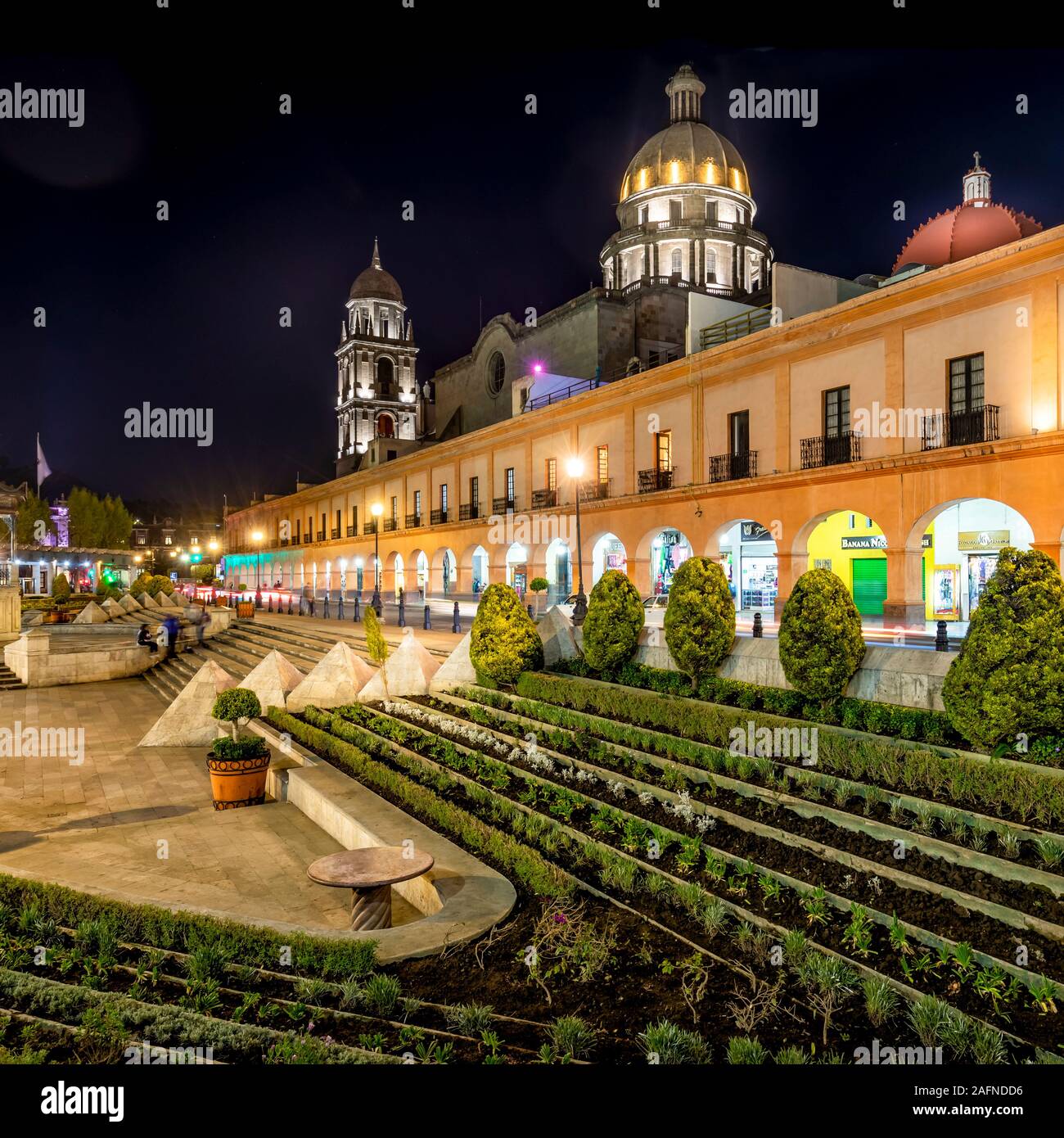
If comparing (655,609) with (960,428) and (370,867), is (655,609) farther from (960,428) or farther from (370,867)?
(370,867)

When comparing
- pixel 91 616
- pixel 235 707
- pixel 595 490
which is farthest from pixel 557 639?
pixel 91 616

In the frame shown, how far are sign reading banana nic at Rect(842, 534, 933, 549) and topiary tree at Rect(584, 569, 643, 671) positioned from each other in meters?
14.3

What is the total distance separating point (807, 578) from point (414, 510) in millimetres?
36032

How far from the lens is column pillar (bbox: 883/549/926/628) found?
18.3 metres

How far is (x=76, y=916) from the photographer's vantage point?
→ 5.65 metres

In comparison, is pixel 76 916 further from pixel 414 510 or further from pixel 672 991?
pixel 414 510

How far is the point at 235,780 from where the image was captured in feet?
32.7

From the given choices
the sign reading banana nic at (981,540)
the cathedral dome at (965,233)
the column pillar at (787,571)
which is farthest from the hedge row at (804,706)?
the cathedral dome at (965,233)

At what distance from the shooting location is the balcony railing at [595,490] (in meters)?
28.6

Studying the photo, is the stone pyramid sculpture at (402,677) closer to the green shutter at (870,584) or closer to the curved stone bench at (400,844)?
the curved stone bench at (400,844)

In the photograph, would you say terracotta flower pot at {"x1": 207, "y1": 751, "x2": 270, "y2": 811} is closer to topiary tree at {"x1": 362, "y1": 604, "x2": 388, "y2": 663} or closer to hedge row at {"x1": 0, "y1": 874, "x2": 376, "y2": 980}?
hedge row at {"x1": 0, "y1": 874, "x2": 376, "y2": 980}

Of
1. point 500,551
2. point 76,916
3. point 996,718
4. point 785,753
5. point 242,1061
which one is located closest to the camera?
point 242,1061

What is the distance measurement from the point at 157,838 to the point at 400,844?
3.45 metres
